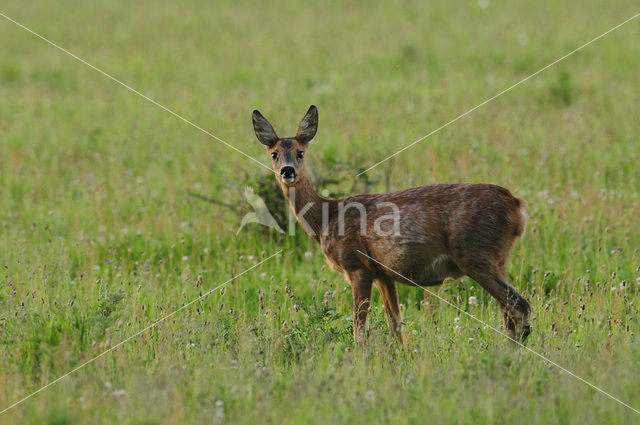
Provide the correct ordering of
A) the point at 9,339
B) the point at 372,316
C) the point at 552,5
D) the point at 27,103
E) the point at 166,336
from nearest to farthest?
the point at 9,339 < the point at 166,336 < the point at 372,316 < the point at 27,103 < the point at 552,5

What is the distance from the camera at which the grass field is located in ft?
16.6

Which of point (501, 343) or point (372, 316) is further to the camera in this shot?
point (372, 316)

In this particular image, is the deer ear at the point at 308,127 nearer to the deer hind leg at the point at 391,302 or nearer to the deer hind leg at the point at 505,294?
the deer hind leg at the point at 391,302

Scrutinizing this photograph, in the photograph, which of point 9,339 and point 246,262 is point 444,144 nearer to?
point 246,262

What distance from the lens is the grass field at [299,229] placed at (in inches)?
200

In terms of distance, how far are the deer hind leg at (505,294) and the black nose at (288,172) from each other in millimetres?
1517

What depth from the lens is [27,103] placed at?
49.0 ft

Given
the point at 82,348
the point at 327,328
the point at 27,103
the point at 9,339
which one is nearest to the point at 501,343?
the point at 327,328

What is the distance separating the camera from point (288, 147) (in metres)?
6.73

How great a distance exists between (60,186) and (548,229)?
6053 millimetres

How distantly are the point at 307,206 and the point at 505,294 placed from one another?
1744mm

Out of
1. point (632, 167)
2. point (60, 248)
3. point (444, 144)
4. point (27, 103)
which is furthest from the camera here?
point (27, 103)
